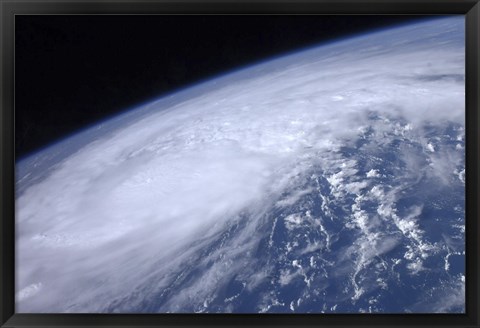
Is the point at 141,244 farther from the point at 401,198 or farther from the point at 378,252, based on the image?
the point at 401,198

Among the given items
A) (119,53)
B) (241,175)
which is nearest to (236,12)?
(119,53)

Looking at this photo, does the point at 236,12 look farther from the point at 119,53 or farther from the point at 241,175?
the point at 241,175

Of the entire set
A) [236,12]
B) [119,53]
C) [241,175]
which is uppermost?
[236,12]

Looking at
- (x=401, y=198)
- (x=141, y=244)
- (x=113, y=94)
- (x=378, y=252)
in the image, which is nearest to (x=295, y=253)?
(x=378, y=252)

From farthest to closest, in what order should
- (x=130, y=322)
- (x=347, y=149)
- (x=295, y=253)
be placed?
(x=347, y=149) → (x=295, y=253) → (x=130, y=322)
